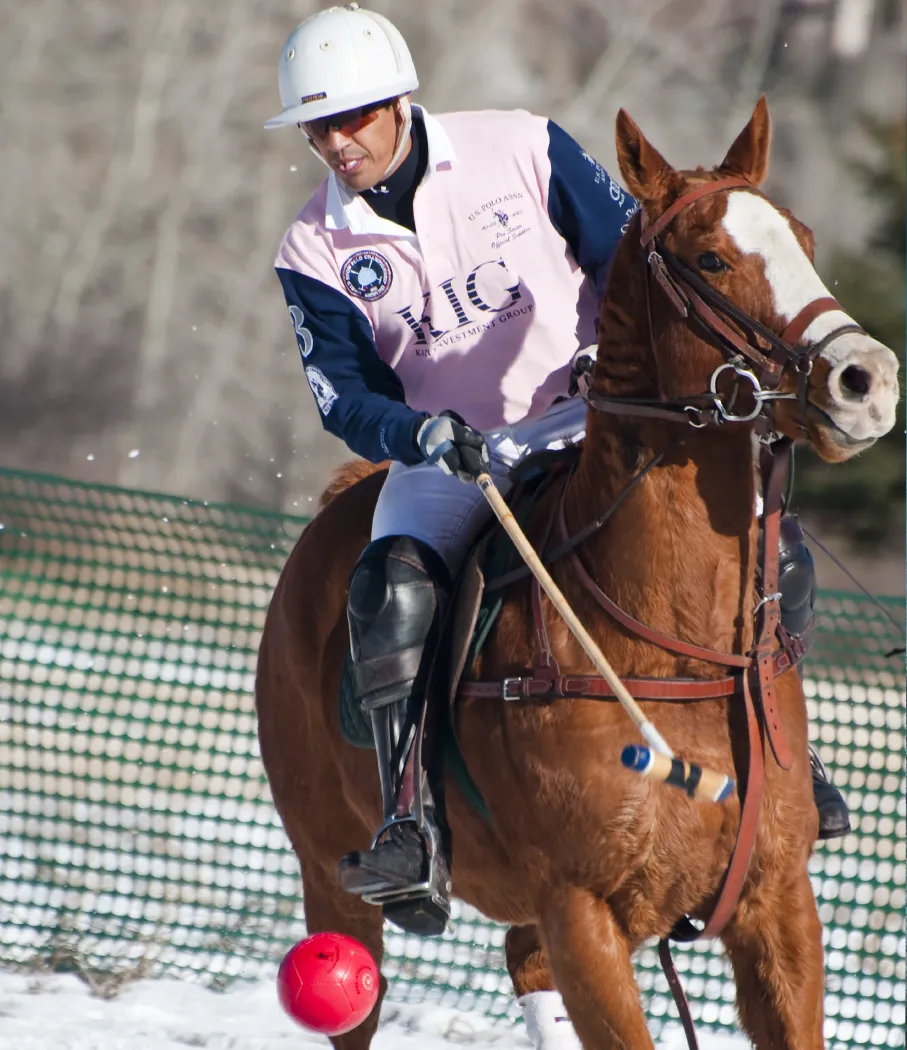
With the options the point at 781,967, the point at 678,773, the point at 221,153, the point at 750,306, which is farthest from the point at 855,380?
the point at 221,153

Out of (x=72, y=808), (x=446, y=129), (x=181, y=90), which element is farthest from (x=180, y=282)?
(x=446, y=129)

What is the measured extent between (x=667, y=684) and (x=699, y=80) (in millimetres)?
18644

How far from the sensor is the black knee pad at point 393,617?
3.91 meters

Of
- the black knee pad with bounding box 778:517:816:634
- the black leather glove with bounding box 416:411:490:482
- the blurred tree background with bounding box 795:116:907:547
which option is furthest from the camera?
the blurred tree background with bounding box 795:116:907:547

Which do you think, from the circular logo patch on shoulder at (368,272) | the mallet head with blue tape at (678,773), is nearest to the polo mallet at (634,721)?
the mallet head with blue tape at (678,773)

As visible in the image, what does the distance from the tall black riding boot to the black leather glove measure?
369 millimetres

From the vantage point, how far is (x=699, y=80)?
21.0 metres

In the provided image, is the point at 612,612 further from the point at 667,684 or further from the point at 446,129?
the point at 446,129

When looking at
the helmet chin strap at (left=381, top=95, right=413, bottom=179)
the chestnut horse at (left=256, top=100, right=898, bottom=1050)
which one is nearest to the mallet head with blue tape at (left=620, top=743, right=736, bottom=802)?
the chestnut horse at (left=256, top=100, right=898, bottom=1050)

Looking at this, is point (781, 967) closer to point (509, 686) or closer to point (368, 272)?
point (509, 686)

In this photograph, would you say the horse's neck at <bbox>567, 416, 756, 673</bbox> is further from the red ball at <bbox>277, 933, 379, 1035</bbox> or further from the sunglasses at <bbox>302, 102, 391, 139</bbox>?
the red ball at <bbox>277, 933, 379, 1035</bbox>

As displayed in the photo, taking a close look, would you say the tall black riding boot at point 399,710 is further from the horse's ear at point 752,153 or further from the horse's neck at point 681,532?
the horse's ear at point 752,153

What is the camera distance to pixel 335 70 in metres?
4.00

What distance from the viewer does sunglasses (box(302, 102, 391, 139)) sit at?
4070 millimetres
